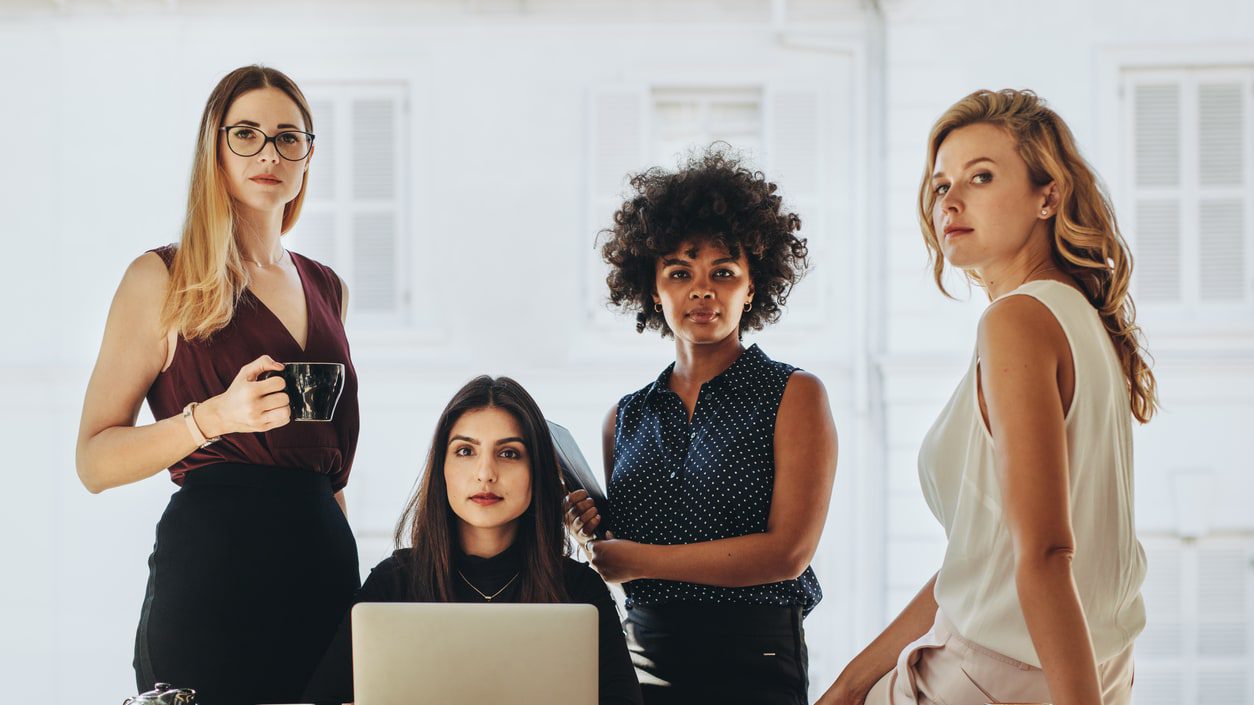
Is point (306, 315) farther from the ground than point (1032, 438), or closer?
farther from the ground

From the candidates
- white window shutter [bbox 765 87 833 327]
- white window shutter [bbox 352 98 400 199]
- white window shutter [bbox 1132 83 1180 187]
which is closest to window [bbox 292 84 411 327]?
white window shutter [bbox 352 98 400 199]

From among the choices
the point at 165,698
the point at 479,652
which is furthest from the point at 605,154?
the point at 165,698

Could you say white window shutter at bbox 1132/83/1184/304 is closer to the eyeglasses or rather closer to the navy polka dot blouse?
the navy polka dot blouse

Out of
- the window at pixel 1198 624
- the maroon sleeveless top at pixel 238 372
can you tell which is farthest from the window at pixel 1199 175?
the maroon sleeveless top at pixel 238 372

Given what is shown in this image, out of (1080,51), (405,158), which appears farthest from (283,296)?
(1080,51)

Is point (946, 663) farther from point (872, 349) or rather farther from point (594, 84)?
point (594, 84)

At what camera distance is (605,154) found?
5.36 m

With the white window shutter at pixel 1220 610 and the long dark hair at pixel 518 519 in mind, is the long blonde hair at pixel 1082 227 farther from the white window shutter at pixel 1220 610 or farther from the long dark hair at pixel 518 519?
the white window shutter at pixel 1220 610

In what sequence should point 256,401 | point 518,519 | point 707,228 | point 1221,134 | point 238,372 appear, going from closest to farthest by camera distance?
point 256,401 → point 238,372 → point 518,519 → point 707,228 → point 1221,134

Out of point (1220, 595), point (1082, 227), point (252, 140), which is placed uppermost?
point (252, 140)

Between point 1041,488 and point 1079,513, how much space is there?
0.12 metres

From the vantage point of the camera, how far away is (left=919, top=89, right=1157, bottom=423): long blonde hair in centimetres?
143

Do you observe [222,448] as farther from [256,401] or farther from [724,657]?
[724,657]

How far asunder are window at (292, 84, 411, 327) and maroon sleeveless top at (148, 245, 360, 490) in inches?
136
